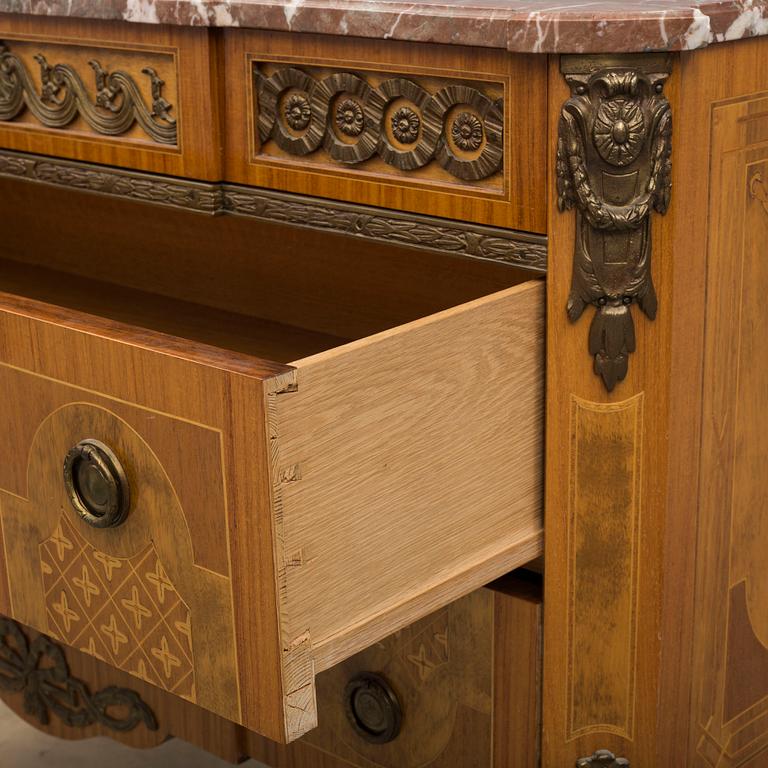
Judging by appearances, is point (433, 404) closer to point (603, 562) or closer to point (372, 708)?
point (603, 562)

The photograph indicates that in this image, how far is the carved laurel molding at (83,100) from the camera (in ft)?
4.46

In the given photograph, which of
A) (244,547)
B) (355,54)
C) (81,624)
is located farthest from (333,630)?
(355,54)

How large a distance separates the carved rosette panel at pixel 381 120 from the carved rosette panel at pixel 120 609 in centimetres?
38

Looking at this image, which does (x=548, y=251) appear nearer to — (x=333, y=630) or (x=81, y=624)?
(x=333, y=630)

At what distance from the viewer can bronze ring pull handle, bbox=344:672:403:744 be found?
4.57 feet

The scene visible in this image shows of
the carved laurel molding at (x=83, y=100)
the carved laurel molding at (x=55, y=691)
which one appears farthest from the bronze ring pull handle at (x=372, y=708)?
the carved laurel molding at (x=83, y=100)

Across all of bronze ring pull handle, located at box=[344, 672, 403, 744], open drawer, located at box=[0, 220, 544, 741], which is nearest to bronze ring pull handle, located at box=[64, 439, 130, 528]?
open drawer, located at box=[0, 220, 544, 741]

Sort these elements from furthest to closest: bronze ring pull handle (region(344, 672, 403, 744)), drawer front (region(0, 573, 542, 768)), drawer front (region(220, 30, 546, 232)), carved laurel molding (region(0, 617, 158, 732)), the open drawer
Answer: carved laurel molding (region(0, 617, 158, 732)) < bronze ring pull handle (region(344, 672, 403, 744)) < drawer front (region(0, 573, 542, 768)) < drawer front (region(220, 30, 546, 232)) < the open drawer

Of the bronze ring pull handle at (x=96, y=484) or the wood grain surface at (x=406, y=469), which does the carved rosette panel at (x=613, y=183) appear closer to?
the wood grain surface at (x=406, y=469)

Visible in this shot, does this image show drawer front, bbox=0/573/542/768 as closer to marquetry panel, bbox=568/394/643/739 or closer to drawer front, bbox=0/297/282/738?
marquetry panel, bbox=568/394/643/739

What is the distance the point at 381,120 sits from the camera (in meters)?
1.19

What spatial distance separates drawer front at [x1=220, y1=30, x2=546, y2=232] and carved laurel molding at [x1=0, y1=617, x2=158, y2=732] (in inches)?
29.8

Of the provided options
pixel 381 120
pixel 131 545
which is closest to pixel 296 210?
pixel 381 120

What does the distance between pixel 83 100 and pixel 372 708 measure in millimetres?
653
